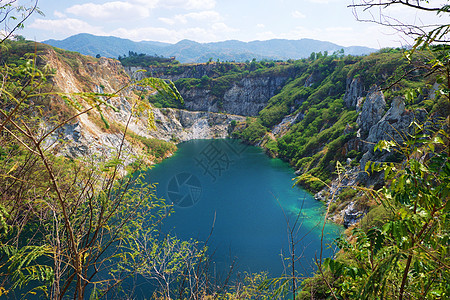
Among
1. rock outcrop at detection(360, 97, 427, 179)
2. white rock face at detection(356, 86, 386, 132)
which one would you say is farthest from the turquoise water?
white rock face at detection(356, 86, 386, 132)

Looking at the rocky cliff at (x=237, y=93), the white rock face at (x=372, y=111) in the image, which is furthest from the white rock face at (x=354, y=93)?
the rocky cliff at (x=237, y=93)

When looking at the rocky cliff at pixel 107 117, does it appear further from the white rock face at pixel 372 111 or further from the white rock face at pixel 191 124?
the white rock face at pixel 372 111

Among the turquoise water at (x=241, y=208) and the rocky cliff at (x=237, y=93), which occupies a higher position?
→ the rocky cliff at (x=237, y=93)

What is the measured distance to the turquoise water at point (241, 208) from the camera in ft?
49.7

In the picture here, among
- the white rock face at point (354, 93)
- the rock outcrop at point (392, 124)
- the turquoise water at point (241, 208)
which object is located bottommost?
the turquoise water at point (241, 208)

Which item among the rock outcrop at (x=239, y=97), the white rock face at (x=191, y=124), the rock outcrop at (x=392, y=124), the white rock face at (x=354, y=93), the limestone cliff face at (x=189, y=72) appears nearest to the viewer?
the rock outcrop at (x=392, y=124)

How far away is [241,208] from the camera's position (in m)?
21.4

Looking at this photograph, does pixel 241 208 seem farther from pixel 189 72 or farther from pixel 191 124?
pixel 189 72

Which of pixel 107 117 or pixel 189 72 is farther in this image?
pixel 189 72

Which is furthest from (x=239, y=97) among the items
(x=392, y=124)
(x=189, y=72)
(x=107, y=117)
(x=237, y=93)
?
(x=392, y=124)

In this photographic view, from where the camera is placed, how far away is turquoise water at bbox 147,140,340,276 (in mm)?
15156

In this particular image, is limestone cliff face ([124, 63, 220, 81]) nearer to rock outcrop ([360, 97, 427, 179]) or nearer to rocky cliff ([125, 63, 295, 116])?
rocky cliff ([125, 63, 295, 116])

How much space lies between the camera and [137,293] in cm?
1188

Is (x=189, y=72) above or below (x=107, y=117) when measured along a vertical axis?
above
